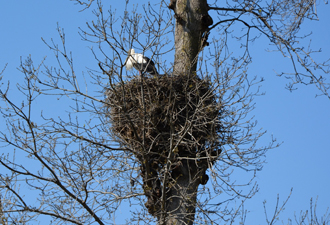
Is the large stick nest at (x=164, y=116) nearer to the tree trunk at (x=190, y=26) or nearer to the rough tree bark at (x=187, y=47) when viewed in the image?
the rough tree bark at (x=187, y=47)

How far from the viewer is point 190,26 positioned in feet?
29.7

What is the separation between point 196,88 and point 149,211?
2044mm

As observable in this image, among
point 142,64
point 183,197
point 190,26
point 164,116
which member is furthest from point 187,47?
point 183,197

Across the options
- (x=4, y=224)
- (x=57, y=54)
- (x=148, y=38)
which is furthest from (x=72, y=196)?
(x=148, y=38)

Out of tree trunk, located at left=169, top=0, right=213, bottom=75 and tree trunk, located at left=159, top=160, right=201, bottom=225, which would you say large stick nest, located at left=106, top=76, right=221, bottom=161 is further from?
tree trunk, located at left=169, top=0, right=213, bottom=75

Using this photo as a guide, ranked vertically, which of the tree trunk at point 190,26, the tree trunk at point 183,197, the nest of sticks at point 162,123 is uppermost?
the tree trunk at point 190,26

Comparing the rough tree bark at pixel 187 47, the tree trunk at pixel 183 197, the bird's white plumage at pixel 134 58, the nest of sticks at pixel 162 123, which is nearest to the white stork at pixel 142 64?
the bird's white plumage at pixel 134 58

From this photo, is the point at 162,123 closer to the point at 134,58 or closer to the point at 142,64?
the point at 142,64

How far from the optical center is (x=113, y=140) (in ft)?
26.0

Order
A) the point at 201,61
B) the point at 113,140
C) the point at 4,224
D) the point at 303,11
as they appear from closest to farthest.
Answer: the point at 4,224 → the point at 201,61 → the point at 113,140 → the point at 303,11

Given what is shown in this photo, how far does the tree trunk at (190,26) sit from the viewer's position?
892cm

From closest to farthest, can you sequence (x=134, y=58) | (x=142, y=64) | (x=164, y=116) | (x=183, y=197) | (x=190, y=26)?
1. (x=142, y=64)
2. (x=183, y=197)
3. (x=164, y=116)
4. (x=190, y=26)
5. (x=134, y=58)

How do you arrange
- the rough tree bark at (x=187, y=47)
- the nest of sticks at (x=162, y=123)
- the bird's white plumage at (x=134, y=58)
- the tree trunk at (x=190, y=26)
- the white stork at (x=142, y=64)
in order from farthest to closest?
the tree trunk at (x=190, y=26) < the rough tree bark at (x=187, y=47) < the nest of sticks at (x=162, y=123) < the white stork at (x=142, y=64) < the bird's white plumage at (x=134, y=58)

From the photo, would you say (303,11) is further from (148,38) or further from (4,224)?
(4,224)
